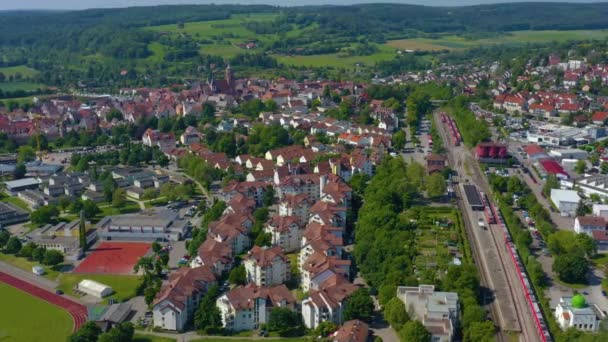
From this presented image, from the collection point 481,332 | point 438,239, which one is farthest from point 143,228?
point 481,332

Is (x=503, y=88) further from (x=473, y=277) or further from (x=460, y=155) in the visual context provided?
(x=473, y=277)

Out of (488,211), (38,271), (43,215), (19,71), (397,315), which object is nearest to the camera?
(397,315)

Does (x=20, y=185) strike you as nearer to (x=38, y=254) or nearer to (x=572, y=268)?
(x=38, y=254)

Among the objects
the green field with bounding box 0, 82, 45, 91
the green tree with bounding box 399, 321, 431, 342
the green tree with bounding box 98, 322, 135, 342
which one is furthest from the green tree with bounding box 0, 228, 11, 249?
the green field with bounding box 0, 82, 45, 91

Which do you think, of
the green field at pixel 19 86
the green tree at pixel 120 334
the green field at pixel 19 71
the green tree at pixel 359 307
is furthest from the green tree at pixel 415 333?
the green field at pixel 19 71

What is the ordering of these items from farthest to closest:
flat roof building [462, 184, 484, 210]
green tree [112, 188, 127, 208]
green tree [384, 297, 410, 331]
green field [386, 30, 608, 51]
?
green field [386, 30, 608, 51]
green tree [112, 188, 127, 208]
flat roof building [462, 184, 484, 210]
green tree [384, 297, 410, 331]

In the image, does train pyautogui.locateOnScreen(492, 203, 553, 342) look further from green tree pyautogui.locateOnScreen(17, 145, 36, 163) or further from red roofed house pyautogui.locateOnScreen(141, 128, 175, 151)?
green tree pyautogui.locateOnScreen(17, 145, 36, 163)
